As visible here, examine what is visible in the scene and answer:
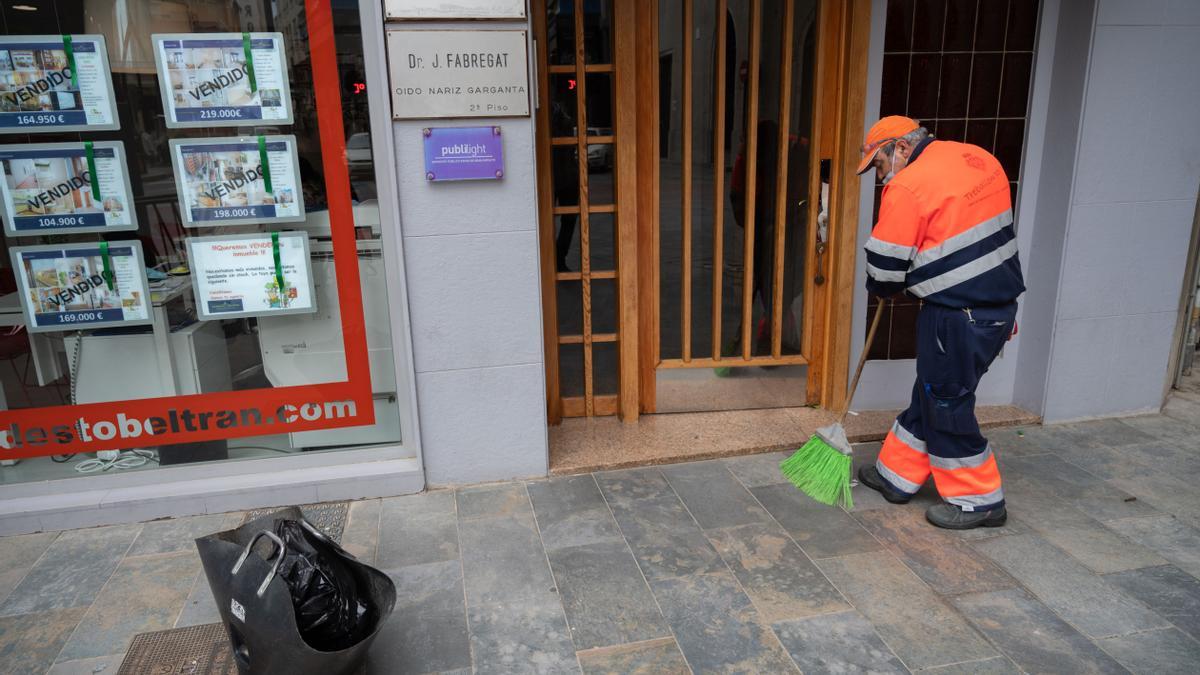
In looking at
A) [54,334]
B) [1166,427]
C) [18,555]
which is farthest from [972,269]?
[18,555]

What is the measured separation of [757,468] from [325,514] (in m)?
2.34

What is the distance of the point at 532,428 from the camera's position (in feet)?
14.1

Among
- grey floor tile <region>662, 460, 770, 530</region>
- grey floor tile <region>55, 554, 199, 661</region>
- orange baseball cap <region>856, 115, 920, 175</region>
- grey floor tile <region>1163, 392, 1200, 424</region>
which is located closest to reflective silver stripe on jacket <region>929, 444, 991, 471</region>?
grey floor tile <region>662, 460, 770, 530</region>

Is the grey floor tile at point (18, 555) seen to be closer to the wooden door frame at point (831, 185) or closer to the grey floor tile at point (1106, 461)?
the wooden door frame at point (831, 185)

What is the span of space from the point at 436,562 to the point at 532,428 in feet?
3.15

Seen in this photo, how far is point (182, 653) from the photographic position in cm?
304

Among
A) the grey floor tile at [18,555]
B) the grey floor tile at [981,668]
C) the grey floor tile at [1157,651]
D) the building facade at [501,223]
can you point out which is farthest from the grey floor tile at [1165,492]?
the grey floor tile at [18,555]

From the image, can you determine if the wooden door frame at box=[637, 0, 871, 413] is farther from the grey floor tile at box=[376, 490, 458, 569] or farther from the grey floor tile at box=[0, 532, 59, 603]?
the grey floor tile at box=[0, 532, 59, 603]

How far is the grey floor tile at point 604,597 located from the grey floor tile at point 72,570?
6.69ft

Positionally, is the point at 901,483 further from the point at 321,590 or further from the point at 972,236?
the point at 321,590

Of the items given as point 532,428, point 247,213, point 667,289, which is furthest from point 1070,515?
point 247,213

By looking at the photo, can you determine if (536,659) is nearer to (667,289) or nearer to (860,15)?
(667,289)

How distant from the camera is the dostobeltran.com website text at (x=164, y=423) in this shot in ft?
13.1

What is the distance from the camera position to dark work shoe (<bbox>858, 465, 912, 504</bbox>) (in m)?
4.06
